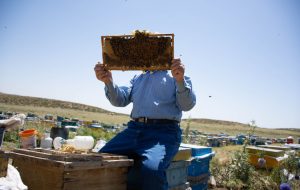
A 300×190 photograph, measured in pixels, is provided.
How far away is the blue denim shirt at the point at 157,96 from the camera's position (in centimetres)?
441

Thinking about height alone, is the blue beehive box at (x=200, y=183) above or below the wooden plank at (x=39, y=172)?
below

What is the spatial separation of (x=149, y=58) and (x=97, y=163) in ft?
5.87

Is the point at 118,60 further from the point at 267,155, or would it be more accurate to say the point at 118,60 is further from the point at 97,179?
the point at 267,155

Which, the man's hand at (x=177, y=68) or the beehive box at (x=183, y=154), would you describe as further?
the beehive box at (x=183, y=154)

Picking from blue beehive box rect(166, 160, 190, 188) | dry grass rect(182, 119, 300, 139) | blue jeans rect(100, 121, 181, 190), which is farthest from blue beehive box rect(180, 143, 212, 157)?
dry grass rect(182, 119, 300, 139)

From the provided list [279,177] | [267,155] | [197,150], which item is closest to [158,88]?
[197,150]

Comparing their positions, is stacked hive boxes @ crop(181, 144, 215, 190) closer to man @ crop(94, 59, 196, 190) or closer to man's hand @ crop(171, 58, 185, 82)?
man @ crop(94, 59, 196, 190)

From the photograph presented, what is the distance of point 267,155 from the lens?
11.2 metres

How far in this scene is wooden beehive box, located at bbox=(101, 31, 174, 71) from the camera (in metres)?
4.28

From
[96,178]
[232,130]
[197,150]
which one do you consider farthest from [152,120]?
[232,130]

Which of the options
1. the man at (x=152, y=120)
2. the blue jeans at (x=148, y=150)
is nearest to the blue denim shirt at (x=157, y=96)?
the man at (x=152, y=120)

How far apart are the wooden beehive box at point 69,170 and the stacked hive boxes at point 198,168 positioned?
2.28 metres

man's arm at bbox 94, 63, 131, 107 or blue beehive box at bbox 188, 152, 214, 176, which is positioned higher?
man's arm at bbox 94, 63, 131, 107

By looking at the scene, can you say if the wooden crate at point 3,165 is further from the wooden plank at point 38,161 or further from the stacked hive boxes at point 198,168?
the stacked hive boxes at point 198,168
